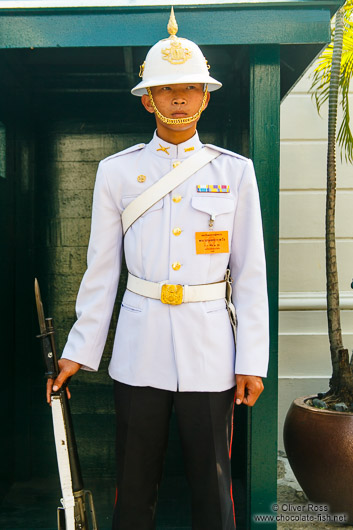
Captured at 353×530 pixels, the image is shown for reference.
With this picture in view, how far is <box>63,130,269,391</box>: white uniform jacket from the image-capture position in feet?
→ 7.68

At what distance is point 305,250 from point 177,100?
278 cm

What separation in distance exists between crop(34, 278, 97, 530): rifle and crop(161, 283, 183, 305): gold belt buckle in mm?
424

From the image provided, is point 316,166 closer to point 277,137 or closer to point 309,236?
point 309,236

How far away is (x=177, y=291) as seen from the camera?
2314mm

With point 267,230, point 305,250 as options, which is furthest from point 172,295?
point 305,250

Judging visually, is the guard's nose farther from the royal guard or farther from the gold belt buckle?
the gold belt buckle

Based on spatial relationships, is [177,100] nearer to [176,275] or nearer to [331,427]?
[176,275]

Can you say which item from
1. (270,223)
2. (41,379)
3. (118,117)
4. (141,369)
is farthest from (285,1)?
(41,379)

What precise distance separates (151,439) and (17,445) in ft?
5.59

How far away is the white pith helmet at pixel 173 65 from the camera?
2.31 metres

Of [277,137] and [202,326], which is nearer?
[202,326]

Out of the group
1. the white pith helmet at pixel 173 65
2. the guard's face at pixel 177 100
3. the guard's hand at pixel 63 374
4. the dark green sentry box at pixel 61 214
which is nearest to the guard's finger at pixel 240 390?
the guard's hand at pixel 63 374

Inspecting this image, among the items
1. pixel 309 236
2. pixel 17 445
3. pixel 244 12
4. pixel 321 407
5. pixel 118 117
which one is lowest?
pixel 17 445

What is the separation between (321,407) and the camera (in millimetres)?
3660
